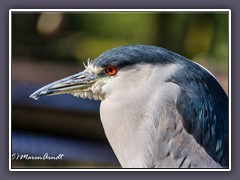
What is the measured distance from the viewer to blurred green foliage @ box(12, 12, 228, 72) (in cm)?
279

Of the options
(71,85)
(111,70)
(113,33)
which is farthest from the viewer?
(113,33)

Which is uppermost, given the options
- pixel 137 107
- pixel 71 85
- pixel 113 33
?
pixel 113 33

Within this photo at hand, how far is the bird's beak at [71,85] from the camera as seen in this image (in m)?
2.60

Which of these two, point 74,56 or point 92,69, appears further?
point 74,56

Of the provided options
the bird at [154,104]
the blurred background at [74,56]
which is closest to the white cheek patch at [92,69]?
the bird at [154,104]

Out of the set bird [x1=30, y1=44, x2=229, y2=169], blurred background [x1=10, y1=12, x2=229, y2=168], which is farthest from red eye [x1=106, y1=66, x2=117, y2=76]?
blurred background [x1=10, y1=12, x2=229, y2=168]

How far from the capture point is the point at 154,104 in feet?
8.38

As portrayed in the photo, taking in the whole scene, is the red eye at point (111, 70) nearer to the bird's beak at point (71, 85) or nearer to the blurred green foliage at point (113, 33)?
the bird's beak at point (71, 85)

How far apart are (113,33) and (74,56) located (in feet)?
0.77

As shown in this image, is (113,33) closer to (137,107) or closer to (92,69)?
(92,69)

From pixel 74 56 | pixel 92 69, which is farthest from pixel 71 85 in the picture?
pixel 74 56

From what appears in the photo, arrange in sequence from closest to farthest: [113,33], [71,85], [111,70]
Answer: [111,70], [71,85], [113,33]

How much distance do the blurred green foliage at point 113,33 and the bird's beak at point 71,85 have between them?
191mm

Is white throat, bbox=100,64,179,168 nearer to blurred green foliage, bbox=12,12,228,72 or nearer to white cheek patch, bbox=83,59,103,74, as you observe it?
white cheek patch, bbox=83,59,103,74
